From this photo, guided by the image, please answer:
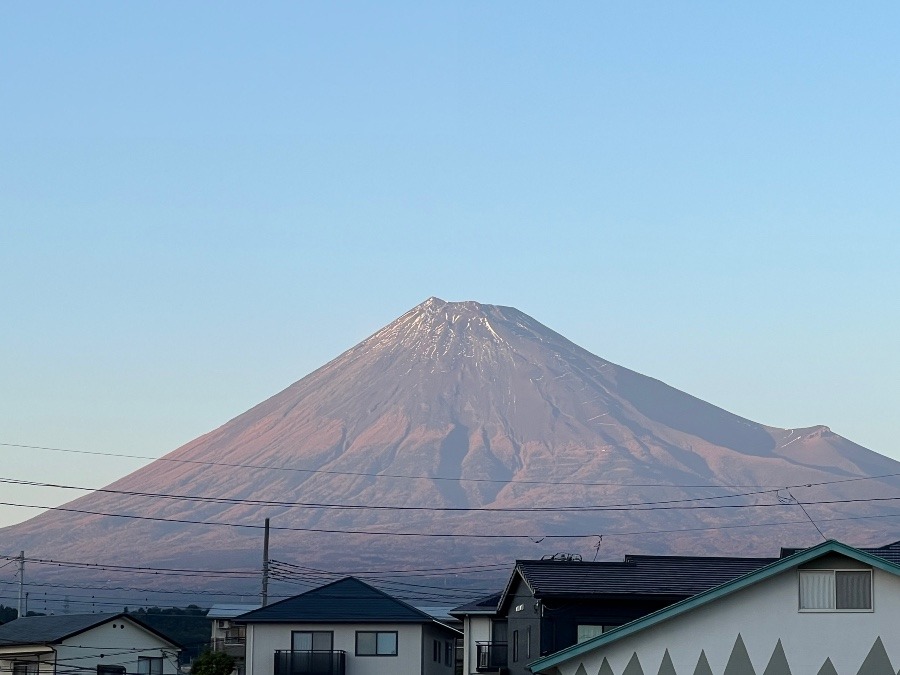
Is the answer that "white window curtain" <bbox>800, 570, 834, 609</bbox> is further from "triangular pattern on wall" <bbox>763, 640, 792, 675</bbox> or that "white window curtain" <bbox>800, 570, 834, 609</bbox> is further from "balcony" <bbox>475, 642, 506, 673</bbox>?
"balcony" <bbox>475, 642, 506, 673</bbox>

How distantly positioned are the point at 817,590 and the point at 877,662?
4.77 ft

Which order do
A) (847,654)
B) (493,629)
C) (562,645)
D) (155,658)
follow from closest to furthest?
(847,654) < (562,645) < (493,629) < (155,658)

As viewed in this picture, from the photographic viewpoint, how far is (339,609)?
5222 centimetres

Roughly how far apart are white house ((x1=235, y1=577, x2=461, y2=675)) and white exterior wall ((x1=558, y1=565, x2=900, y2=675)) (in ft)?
92.8

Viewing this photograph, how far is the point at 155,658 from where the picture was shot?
52.8 meters

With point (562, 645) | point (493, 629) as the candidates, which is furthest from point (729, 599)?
point (493, 629)

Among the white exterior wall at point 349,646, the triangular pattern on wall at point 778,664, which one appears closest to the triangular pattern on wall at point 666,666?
the triangular pattern on wall at point 778,664

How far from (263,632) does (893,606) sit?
30.9 metres

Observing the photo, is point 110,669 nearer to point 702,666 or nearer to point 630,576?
point 630,576

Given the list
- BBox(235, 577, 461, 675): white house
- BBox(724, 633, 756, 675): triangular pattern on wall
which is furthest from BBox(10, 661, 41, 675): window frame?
BBox(724, 633, 756, 675): triangular pattern on wall

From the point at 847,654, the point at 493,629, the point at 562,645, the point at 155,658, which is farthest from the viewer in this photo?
the point at 155,658

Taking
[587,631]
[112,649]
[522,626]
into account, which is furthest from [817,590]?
[112,649]

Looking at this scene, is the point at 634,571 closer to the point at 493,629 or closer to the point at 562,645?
the point at 562,645

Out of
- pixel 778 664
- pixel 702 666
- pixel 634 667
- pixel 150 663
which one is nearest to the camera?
pixel 778 664
